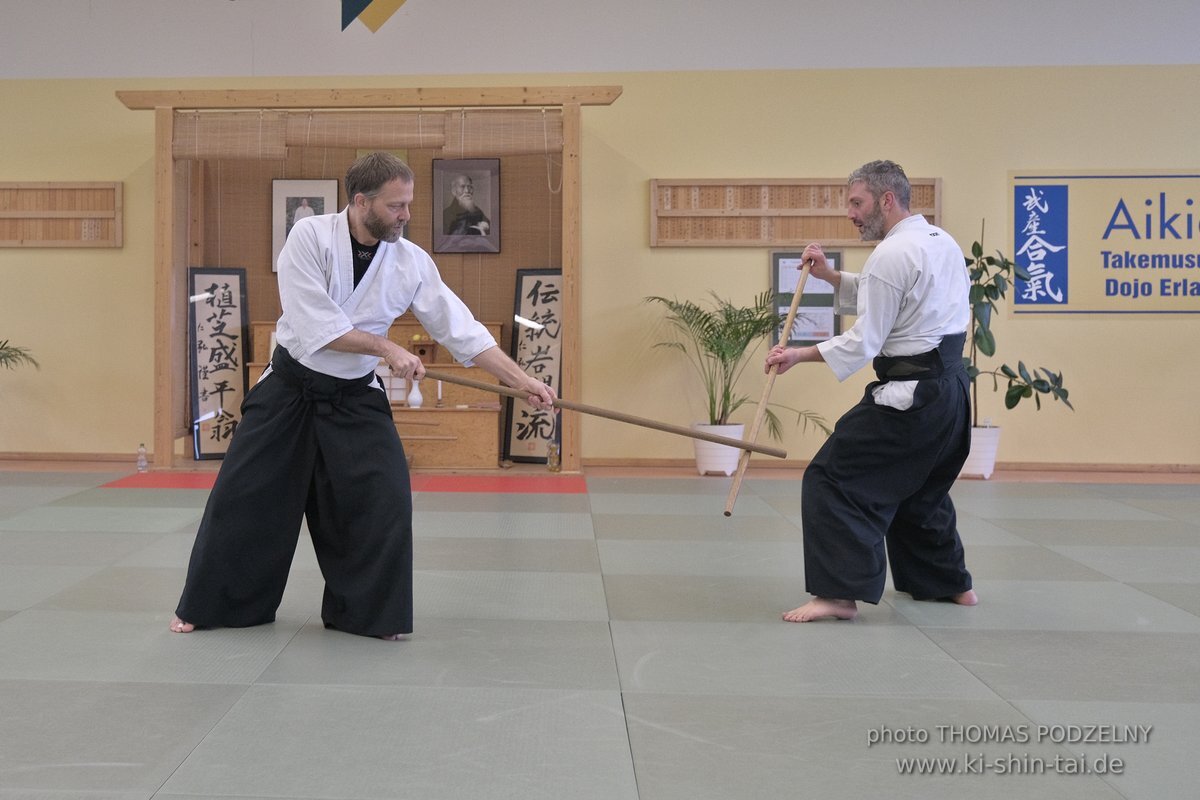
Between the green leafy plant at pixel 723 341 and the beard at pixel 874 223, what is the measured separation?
10.6 feet

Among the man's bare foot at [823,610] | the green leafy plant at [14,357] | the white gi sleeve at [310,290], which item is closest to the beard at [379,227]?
the white gi sleeve at [310,290]

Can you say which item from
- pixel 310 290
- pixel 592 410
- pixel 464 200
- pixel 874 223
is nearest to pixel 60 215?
pixel 464 200

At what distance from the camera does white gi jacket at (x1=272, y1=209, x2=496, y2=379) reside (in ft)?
9.56

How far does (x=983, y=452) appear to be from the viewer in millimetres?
6629

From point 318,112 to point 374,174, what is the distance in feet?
13.5

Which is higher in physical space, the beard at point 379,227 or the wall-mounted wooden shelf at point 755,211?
the wall-mounted wooden shelf at point 755,211

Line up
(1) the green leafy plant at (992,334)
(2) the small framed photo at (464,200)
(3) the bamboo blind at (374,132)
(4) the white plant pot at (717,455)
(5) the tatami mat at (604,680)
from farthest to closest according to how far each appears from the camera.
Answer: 1. (2) the small framed photo at (464,200)
2. (4) the white plant pot at (717,455)
3. (3) the bamboo blind at (374,132)
4. (1) the green leafy plant at (992,334)
5. (5) the tatami mat at (604,680)

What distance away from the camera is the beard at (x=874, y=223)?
3307 millimetres

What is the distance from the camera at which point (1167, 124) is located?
23.0ft

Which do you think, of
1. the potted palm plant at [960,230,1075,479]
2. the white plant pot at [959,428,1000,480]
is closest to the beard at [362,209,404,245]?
the potted palm plant at [960,230,1075,479]

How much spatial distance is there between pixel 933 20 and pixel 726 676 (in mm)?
5733

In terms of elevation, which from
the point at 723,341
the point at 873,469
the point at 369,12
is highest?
the point at 369,12

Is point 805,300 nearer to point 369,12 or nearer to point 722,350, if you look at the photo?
point 722,350

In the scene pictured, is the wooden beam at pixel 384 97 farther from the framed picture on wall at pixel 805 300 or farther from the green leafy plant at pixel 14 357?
the green leafy plant at pixel 14 357
